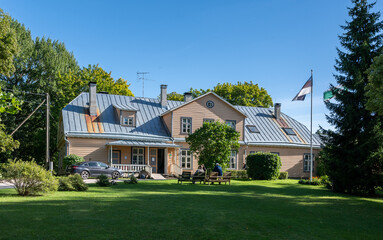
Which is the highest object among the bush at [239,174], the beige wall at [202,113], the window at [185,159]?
the beige wall at [202,113]

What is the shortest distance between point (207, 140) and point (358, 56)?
1049 centimetres

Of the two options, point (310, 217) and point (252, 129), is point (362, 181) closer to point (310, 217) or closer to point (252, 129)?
point (310, 217)

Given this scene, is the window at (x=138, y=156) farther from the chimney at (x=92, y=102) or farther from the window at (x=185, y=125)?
the chimney at (x=92, y=102)

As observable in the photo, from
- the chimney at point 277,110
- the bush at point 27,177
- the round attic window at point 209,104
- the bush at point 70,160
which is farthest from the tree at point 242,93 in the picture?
the bush at point 27,177

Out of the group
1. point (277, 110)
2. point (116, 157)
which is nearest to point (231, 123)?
point (277, 110)

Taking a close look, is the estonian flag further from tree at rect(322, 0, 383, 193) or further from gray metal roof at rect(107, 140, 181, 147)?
gray metal roof at rect(107, 140, 181, 147)

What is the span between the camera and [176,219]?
387 inches

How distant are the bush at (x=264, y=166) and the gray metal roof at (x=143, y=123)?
735 cm

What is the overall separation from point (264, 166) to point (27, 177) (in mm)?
18575

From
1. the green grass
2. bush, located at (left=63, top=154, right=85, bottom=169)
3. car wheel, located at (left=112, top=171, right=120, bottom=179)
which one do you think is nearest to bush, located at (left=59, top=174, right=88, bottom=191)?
the green grass

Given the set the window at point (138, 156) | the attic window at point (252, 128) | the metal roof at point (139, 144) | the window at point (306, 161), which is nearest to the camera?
the metal roof at point (139, 144)

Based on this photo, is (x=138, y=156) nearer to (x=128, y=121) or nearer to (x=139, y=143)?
(x=139, y=143)

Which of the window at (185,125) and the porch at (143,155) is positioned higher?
the window at (185,125)

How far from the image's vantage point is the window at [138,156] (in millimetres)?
32219
